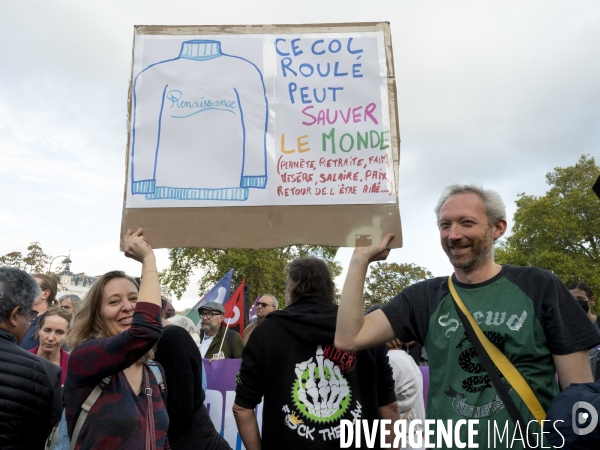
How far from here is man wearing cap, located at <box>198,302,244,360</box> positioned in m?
7.60

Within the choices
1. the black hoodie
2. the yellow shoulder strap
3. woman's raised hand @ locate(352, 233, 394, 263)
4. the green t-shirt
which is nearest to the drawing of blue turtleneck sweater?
woman's raised hand @ locate(352, 233, 394, 263)

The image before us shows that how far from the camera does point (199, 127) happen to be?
3129mm

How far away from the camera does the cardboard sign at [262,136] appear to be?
9.85 ft

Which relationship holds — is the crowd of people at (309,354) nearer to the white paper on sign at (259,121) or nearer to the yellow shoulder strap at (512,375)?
the yellow shoulder strap at (512,375)

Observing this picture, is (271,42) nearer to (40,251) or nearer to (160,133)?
(160,133)

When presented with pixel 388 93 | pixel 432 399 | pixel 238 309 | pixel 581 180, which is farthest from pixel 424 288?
pixel 581 180

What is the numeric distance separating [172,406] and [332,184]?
61.2 inches

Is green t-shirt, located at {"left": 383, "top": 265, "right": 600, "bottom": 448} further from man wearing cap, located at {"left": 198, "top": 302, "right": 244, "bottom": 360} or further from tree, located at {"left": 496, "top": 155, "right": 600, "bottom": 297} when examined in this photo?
tree, located at {"left": 496, "top": 155, "right": 600, "bottom": 297}

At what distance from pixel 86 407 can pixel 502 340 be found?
1844 millimetres

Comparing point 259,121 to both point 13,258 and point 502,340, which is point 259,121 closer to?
point 502,340

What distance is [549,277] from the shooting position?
2326mm

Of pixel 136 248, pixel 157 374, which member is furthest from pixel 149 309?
pixel 157 374

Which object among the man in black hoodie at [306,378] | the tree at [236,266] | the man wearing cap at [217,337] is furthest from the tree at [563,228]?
the man in black hoodie at [306,378]

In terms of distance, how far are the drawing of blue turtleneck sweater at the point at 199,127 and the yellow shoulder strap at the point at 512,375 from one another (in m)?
1.42
